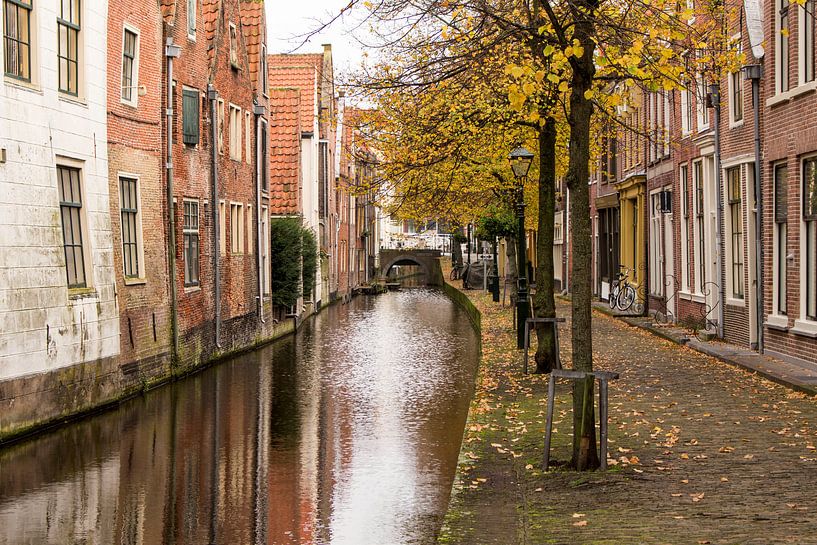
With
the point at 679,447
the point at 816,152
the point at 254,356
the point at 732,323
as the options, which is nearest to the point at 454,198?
the point at 254,356

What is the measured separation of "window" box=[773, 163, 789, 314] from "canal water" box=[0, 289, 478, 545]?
518 centimetres

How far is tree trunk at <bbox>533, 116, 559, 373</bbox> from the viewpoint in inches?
679

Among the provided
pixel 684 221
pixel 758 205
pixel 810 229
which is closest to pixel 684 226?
pixel 684 221

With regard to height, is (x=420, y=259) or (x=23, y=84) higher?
(x=23, y=84)

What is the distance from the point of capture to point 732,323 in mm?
20734

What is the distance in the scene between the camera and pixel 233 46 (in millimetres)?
27297

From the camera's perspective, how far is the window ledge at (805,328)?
15773 millimetres

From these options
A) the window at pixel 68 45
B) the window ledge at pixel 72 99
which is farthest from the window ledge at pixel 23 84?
the window at pixel 68 45

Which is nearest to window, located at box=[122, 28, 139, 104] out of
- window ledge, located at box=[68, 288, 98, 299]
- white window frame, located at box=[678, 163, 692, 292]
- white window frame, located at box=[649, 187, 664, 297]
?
window ledge, located at box=[68, 288, 98, 299]

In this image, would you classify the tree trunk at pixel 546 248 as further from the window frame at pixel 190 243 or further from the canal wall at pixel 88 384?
the window frame at pixel 190 243

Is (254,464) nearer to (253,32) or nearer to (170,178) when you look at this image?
(170,178)

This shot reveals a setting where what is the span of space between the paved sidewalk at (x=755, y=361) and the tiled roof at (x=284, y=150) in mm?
16943

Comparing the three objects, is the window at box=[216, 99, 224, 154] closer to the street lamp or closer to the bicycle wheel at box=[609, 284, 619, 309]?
the street lamp

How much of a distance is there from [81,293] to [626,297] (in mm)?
19332
